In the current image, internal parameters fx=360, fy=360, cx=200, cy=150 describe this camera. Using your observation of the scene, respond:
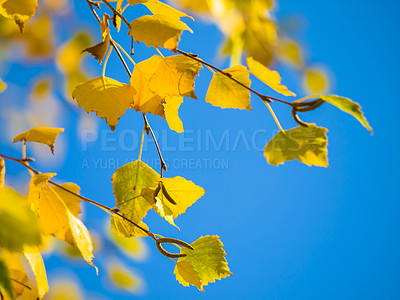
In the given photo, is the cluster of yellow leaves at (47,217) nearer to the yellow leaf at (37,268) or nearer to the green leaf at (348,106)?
the yellow leaf at (37,268)

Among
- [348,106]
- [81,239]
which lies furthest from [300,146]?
[81,239]

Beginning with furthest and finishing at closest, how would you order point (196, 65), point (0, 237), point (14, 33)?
point (14, 33) → point (196, 65) → point (0, 237)

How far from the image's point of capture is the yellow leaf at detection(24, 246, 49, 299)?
0.21 metres

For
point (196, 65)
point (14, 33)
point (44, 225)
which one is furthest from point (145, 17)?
point (14, 33)

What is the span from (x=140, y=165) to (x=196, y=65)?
0.10 meters

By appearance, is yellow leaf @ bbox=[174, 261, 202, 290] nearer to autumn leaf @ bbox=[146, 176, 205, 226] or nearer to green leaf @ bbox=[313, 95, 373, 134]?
autumn leaf @ bbox=[146, 176, 205, 226]

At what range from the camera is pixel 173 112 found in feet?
0.88

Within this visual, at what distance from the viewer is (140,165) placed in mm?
291

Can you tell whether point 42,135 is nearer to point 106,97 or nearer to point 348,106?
point 106,97

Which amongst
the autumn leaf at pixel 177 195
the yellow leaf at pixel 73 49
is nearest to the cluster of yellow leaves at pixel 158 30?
the autumn leaf at pixel 177 195

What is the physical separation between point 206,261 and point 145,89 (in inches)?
5.2

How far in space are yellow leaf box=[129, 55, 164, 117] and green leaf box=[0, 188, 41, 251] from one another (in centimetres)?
13

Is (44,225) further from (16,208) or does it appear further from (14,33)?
(14,33)

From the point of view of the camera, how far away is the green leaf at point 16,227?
0.42 ft
